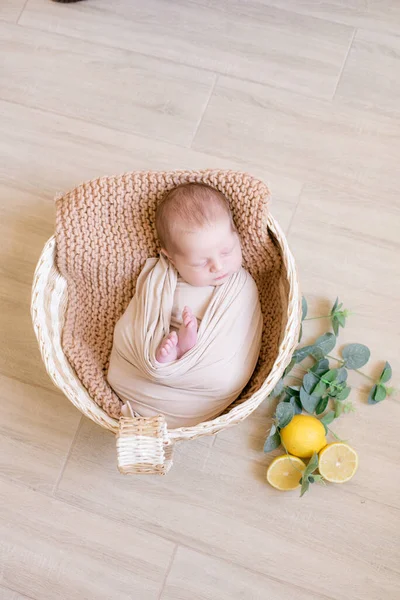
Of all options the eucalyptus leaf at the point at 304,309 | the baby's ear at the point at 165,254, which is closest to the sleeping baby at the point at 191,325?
the baby's ear at the point at 165,254

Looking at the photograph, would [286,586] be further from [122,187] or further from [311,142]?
[311,142]

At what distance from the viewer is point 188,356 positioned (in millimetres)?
1186

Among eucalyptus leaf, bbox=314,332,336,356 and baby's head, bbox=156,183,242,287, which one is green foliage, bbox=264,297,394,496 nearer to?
eucalyptus leaf, bbox=314,332,336,356

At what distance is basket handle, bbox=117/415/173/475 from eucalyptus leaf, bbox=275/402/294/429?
10.5 inches

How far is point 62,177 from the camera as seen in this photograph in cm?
146

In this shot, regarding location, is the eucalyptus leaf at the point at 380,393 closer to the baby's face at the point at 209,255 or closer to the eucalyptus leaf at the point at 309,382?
the eucalyptus leaf at the point at 309,382

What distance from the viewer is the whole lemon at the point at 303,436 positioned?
3.99 feet

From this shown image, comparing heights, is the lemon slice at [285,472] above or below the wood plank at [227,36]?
below

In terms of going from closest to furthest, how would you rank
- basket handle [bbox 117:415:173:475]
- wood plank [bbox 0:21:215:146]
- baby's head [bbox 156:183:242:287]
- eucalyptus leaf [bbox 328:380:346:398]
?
1. basket handle [bbox 117:415:173:475]
2. baby's head [bbox 156:183:242:287]
3. eucalyptus leaf [bbox 328:380:346:398]
4. wood plank [bbox 0:21:215:146]

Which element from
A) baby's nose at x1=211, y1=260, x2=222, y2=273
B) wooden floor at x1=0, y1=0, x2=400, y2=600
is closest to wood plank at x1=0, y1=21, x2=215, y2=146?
wooden floor at x1=0, y1=0, x2=400, y2=600

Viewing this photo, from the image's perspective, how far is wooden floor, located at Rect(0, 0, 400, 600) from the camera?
125 centimetres

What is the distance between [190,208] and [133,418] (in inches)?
15.3

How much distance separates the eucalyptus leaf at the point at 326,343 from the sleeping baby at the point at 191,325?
A: 0.13 metres

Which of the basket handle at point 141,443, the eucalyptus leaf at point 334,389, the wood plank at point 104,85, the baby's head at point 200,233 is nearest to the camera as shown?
the basket handle at point 141,443
